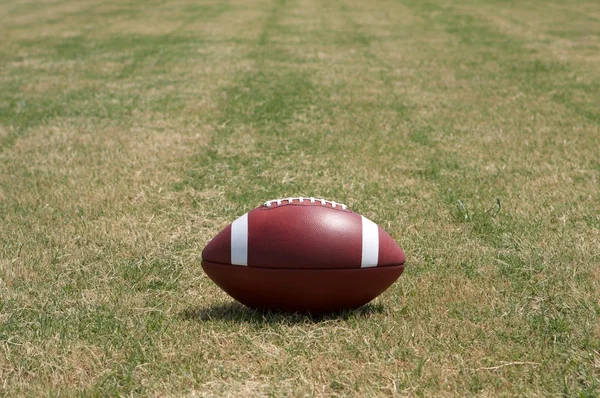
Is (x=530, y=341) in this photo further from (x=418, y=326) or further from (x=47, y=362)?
(x=47, y=362)

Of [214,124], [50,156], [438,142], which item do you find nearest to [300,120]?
[214,124]

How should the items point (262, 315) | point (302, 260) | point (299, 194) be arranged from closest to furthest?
1. point (302, 260)
2. point (262, 315)
3. point (299, 194)

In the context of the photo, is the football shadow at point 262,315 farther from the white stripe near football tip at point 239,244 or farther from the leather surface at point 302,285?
the white stripe near football tip at point 239,244

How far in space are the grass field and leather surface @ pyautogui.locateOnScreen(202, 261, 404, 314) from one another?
87 mm

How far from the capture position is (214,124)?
774cm

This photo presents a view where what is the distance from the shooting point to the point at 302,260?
3377 mm

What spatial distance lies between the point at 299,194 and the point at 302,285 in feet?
6.91

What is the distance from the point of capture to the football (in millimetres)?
3387

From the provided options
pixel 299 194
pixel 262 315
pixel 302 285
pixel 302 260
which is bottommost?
pixel 299 194

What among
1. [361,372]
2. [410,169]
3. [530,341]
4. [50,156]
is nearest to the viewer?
[361,372]

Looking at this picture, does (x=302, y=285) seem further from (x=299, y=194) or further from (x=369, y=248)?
(x=299, y=194)

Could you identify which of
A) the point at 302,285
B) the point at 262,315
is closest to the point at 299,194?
the point at 262,315

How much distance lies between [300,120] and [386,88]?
2.24m

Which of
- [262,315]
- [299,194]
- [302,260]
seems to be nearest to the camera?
[302,260]
